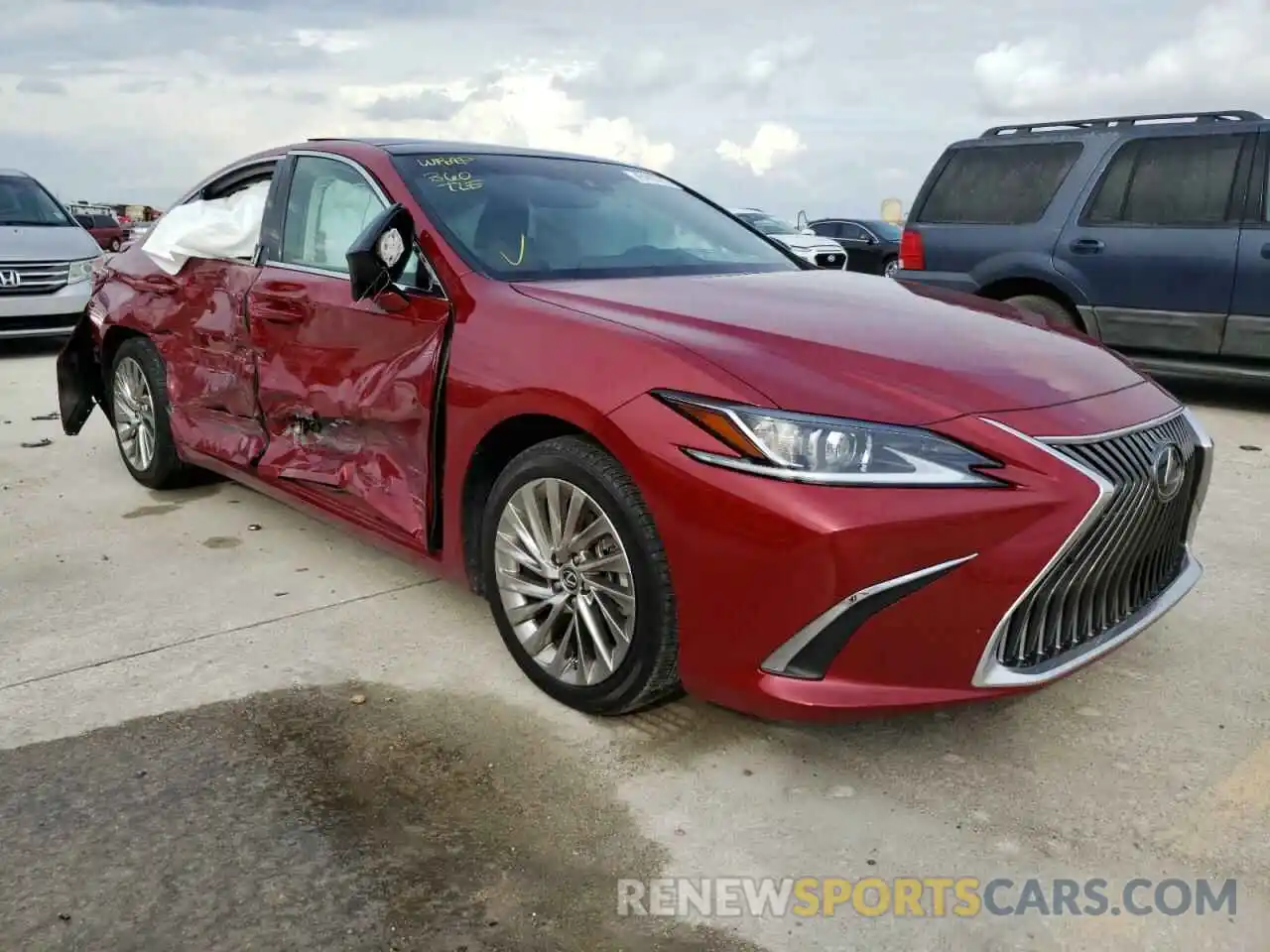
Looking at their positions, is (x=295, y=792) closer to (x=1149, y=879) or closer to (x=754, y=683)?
(x=754, y=683)

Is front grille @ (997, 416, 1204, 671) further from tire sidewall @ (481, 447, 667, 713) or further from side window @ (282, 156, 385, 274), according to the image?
side window @ (282, 156, 385, 274)

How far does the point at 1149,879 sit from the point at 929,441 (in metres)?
1.02

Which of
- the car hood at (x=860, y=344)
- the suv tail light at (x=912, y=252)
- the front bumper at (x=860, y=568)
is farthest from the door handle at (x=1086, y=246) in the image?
the front bumper at (x=860, y=568)

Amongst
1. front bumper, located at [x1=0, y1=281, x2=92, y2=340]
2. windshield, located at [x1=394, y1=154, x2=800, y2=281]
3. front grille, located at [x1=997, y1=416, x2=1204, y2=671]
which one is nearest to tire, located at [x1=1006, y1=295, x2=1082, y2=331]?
windshield, located at [x1=394, y1=154, x2=800, y2=281]

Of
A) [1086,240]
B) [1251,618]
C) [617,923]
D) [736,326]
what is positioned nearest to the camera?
[617,923]

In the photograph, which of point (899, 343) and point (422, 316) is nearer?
point (899, 343)

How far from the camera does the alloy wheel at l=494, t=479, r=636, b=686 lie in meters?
2.75

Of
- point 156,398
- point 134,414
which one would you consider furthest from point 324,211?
point 134,414

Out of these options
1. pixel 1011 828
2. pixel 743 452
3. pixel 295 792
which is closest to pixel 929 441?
pixel 743 452

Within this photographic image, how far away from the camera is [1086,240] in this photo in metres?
7.29

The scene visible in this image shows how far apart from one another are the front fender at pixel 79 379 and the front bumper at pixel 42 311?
468cm

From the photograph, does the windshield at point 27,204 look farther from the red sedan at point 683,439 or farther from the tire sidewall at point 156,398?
the red sedan at point 683,439

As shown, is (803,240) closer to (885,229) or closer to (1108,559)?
(885,229)

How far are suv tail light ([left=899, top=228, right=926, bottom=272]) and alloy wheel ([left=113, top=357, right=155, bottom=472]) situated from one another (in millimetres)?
5254
